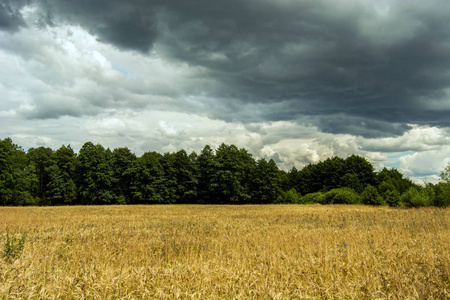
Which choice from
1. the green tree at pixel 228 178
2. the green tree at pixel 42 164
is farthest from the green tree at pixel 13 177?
the green tree at pixel 228 178

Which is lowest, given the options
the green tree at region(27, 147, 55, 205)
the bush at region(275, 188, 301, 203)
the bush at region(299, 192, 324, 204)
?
the bush at region(275, 188, 301, 203)

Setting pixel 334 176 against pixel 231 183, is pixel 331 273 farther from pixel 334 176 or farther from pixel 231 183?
pixel 334 176

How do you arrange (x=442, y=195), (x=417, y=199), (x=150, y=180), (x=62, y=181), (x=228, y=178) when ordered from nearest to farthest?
(x=442, y=195) < (x=417, y=199) < (x=62, y=181) < (x=228, y=178) < (x=150, y=180)

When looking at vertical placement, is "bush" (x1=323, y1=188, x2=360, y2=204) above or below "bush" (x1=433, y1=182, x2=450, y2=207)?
below

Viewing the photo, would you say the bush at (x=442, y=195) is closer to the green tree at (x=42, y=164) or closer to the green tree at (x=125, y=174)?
the green tree at (x=125, y=174)

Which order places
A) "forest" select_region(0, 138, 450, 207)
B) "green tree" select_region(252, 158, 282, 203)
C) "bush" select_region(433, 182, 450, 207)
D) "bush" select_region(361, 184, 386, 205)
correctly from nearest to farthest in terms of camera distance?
"bush" select_region(433, 182, 450, 207), "bush" select_region(361, 184, 386, 205), "forest" select_region(0, 138, 450, 207), "green tree" select_region(252, 158, 282, 203)

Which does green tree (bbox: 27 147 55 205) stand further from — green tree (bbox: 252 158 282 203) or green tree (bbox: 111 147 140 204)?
green tree (bbox: 252 158 282 203)

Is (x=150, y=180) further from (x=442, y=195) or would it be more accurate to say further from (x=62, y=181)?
Answer: (x=442, y=195)

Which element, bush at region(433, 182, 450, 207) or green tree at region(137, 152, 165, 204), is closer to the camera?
bush at region(433, 182, 450, 207)

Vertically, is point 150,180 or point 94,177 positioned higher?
point 94,177

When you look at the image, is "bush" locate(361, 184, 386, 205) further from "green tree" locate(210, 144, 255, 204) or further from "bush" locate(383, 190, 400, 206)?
"green tree" locate(210, 144, 255, 204)

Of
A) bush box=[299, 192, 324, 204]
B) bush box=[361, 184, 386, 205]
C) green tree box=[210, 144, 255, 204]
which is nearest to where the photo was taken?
bush box=[361, 184, 386, 205]

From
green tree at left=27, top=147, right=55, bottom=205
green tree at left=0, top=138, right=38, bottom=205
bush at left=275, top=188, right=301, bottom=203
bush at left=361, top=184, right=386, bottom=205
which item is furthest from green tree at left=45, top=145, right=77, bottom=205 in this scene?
bush at left=361, top=184, right=386, bottom=205

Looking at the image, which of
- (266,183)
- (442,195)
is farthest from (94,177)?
(442,195)
